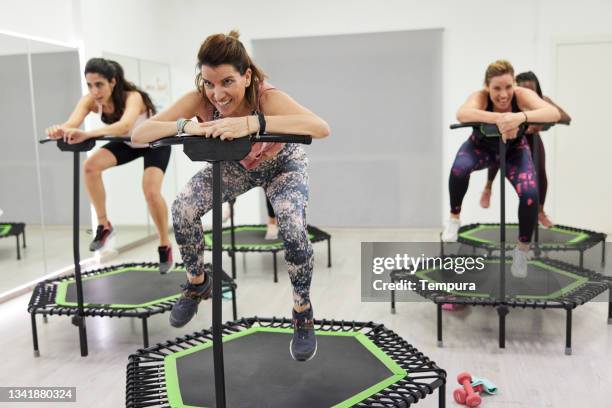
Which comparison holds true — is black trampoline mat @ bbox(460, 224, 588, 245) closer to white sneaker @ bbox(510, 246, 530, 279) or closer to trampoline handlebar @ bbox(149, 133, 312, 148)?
white sneaker @ bbox(510, 246, 530, 279)

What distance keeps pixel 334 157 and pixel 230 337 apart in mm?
3778

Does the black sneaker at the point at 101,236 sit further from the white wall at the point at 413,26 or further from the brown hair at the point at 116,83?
the white wall at the point at 413,26

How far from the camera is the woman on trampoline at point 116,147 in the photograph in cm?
329

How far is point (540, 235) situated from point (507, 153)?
66.3 inches

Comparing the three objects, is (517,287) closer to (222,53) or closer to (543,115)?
(543,115)

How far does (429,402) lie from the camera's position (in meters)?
2.44

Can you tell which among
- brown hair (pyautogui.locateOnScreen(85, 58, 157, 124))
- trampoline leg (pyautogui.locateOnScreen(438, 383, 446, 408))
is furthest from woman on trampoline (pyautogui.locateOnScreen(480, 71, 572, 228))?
brown hair (pyautogui.locateOnScreen(85, 58, 157, 124))

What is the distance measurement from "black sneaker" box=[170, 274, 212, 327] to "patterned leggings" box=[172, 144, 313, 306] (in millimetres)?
55

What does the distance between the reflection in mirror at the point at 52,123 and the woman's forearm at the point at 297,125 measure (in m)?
2.97

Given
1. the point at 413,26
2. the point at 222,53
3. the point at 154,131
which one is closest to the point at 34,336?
the point at 154,131

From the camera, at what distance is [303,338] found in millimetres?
2076

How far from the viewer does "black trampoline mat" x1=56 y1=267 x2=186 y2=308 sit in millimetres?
3171

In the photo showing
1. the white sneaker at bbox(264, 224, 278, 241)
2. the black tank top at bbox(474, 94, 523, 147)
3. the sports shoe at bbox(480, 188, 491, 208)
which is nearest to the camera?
the black tank top at bbox(474, 94, 523, 147)

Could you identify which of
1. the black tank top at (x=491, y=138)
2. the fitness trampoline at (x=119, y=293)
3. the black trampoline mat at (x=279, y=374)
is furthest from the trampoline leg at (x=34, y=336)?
the black tank top at (x=491, y=138)
